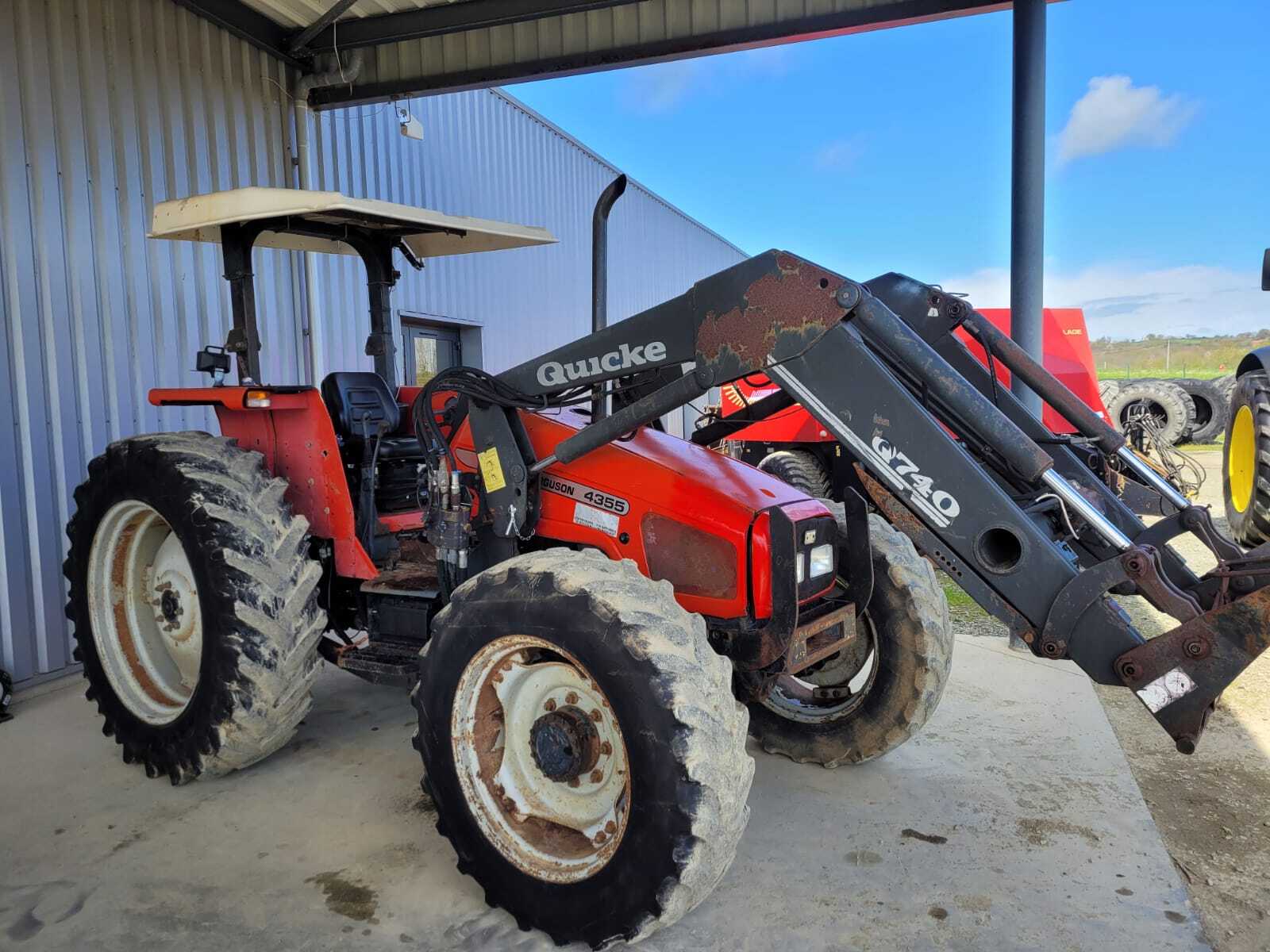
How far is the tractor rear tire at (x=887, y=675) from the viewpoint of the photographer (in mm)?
3428

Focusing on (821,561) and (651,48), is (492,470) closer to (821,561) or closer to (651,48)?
(821,561)

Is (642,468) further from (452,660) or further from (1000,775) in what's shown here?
(1000,775)

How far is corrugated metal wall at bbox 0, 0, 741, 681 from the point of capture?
4.73 metres

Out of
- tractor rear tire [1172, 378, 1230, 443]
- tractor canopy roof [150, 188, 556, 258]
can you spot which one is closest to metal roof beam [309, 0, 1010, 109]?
tractor canopy roof [150, 188, 556, 258]

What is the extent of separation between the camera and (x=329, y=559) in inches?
150

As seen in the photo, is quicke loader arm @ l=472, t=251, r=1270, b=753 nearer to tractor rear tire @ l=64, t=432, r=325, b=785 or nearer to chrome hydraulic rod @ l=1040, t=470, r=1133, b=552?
chrome hydraulic rod @ l=1040, t=470, r=1133, b=552

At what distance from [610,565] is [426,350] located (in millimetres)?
7629

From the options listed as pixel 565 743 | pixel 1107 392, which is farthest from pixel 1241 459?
pixel 1107 392

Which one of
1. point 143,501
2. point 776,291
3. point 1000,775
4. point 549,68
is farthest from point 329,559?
point 549,68

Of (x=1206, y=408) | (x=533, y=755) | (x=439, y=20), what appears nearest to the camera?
(x=533, y=755)

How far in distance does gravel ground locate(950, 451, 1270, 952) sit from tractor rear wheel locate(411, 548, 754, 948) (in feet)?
5.28

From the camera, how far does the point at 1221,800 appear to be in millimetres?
3385

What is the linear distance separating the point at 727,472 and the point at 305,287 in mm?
4958

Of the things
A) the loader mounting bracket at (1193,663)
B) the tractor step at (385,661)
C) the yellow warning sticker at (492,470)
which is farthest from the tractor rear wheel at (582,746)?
the loader mounting bracket at (1193,663)
